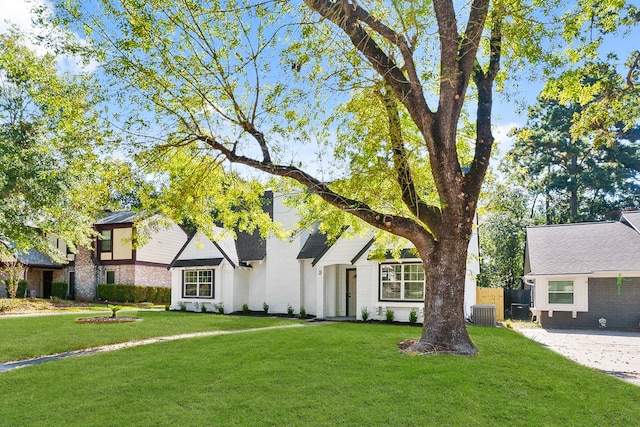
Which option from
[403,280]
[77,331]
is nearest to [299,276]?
[403,280]

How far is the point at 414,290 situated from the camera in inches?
727

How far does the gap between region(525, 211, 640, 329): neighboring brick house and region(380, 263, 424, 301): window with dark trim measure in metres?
5.01

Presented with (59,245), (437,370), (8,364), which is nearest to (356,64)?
(437,370)

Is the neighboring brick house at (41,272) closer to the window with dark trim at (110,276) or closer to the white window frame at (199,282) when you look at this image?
the window with dark trim at (110,276)

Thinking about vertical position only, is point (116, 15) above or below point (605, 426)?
above

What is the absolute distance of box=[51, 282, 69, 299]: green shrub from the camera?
33559mm

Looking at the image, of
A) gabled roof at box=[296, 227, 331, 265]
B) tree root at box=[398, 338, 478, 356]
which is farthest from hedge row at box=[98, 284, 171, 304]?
tree root at box=[398, 338, 478, 356]

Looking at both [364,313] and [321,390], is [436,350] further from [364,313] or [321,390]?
[364,313]

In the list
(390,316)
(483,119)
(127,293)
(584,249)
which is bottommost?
(127,293)

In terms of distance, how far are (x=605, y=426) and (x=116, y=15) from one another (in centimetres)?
1111

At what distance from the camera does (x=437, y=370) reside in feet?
26.8

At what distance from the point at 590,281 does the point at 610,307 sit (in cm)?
115

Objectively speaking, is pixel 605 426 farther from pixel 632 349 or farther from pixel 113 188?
pixel 113 188

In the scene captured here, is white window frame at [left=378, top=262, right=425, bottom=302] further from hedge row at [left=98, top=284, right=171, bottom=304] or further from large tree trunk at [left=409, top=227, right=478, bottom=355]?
hedge row at [left=98, top=284, right=171, bottom=304]
